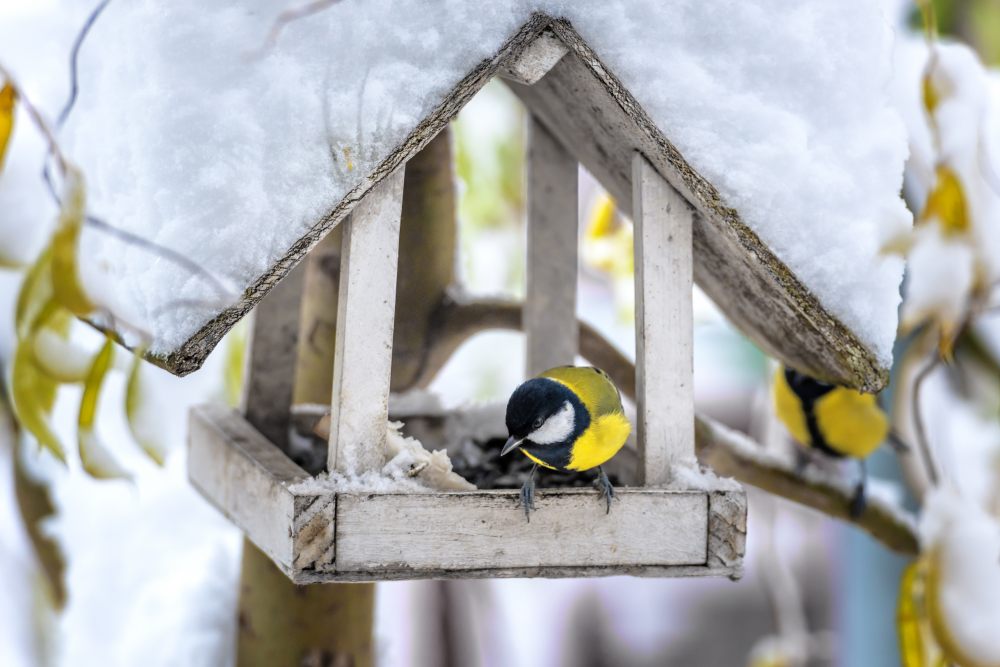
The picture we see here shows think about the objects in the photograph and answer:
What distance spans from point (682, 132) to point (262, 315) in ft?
2.11

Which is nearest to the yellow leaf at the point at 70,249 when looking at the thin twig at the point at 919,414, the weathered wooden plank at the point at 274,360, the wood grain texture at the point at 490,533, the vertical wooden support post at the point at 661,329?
the wood grain texture at the point at 490,533

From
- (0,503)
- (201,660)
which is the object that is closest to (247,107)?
(201,660)

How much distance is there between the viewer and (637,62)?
0.89 m

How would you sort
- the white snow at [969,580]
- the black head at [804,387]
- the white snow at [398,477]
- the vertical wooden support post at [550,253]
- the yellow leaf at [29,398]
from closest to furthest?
1. the yellow leaf at [29,398]
2. the white snow at [398,477]
3. the white snow at [969,580]
4. the vertical wooden support post at [550,253]
5. the black head at [804,387]

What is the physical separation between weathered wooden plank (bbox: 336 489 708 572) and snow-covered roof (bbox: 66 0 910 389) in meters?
0.19

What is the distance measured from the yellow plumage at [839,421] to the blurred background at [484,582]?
0.17 metres

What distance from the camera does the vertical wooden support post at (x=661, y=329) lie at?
3.19 ft

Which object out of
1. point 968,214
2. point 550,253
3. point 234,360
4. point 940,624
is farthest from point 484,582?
point 968,214

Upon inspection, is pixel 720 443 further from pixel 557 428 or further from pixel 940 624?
pixel 557 428

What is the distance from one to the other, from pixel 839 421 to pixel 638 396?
2.50 feet

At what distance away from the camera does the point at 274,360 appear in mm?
1323

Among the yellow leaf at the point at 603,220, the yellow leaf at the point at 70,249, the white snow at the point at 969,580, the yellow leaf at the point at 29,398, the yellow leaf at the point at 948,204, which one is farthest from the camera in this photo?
the yellow leaf at the point at 603,220

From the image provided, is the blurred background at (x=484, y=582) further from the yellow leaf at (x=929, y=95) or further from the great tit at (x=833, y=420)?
the yellow leaf at (x=929, y=95)

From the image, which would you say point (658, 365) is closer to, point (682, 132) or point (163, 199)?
point (682, 132)
